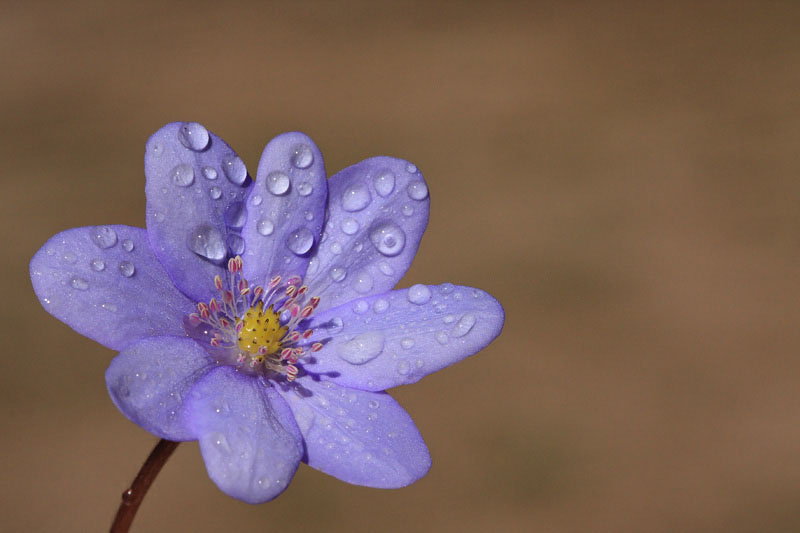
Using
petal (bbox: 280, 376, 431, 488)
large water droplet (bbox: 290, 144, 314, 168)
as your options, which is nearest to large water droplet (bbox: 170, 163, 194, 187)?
large water droplet (bbox: 290, 144, 314, 168)

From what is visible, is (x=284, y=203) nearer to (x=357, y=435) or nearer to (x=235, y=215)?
(x=235, y=215)

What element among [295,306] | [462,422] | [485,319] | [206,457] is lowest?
[462,422]

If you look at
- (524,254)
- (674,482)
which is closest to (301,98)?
(524,254)

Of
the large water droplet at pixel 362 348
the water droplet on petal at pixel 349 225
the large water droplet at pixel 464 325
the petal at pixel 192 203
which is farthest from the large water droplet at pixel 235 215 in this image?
the large water droplet at pixel 464 325

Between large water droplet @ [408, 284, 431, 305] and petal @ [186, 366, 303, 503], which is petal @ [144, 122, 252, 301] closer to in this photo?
petal @ [186, 366, 303, 503]

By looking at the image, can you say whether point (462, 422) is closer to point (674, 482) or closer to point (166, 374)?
point (674, 482)

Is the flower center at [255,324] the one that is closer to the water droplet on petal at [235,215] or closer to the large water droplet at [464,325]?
the water droplet on petal at [235,215]

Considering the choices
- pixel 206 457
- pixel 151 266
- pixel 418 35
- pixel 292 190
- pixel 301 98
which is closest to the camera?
pixel 206 457

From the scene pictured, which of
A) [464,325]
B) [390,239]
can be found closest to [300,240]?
[390,239]
